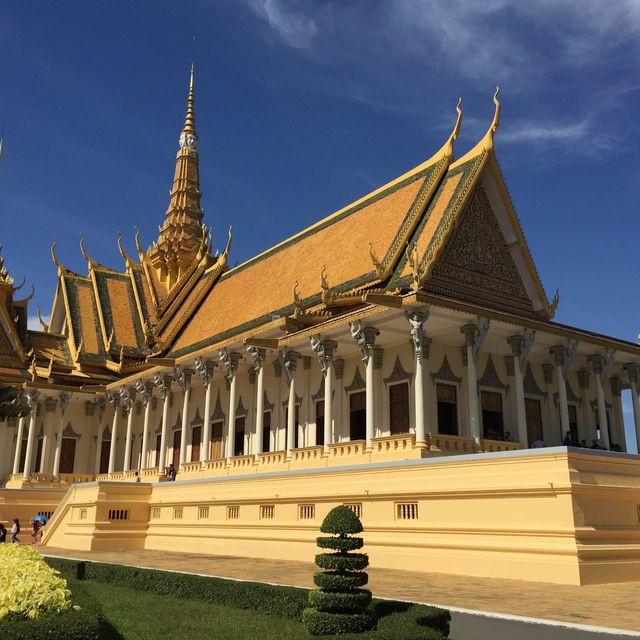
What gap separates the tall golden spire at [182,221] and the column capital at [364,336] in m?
22.4

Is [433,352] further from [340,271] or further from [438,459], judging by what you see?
[438,459]

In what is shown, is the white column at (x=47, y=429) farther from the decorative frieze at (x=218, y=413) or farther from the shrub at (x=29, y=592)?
the shrub at (x=29, y=592)

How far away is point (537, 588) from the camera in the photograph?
1022cm

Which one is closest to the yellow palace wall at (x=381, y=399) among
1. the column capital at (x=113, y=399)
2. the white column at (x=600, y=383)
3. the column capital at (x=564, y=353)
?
the white column at (x=600, y=383)

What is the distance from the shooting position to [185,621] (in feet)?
26.5

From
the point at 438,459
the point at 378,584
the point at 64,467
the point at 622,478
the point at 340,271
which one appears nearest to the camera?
the point at 378,584

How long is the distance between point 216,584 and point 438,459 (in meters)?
5.25

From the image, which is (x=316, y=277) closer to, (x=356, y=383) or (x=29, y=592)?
(x=356, y=383)

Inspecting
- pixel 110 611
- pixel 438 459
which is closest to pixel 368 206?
pixel 438 459

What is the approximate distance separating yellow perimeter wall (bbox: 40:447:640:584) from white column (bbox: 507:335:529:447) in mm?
5140

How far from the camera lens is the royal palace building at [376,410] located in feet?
39.8

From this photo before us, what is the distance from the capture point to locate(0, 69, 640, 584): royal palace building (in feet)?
39.8

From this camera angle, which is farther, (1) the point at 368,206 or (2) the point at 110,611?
(1) the point at 368,206

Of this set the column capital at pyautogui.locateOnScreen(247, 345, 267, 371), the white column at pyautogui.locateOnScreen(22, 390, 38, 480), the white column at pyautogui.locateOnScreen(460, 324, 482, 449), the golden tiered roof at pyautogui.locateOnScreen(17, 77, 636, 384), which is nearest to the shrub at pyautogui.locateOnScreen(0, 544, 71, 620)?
the golden tiered roof at pyautogui.locateOnScreen(17, 77, 636, 384)
